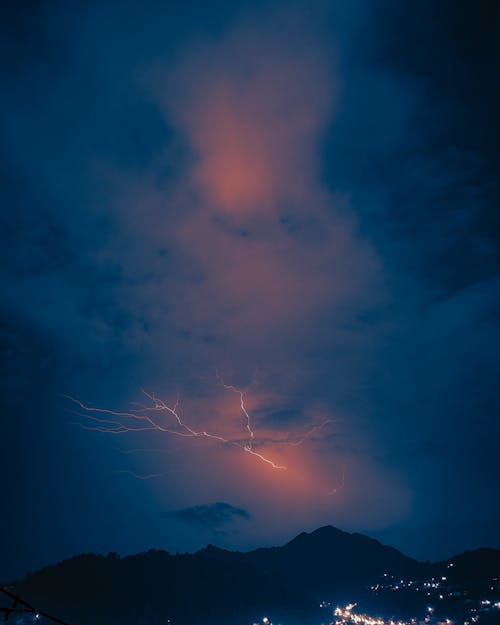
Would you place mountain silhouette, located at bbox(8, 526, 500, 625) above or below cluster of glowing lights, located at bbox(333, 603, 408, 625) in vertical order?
above

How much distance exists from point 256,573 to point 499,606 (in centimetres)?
6551

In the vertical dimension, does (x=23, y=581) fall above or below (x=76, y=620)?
above

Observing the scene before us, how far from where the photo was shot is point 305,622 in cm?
8281

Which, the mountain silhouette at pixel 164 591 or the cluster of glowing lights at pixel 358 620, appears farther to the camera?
the mountain silhouette at pixel 164 591

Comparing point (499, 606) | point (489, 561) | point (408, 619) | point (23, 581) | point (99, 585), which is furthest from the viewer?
point (489, 561)

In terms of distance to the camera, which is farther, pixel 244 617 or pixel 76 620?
pixel 244 617

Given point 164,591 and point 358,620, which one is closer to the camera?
point 358,620

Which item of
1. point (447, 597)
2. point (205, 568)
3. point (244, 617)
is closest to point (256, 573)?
point (205, 568)

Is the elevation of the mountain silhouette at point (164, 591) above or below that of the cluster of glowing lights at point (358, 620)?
above

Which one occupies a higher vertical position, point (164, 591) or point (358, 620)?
point (164, 591)

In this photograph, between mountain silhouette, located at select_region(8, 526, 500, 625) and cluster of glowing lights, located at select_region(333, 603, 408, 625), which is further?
mountain silhouette, located at select_region(8, 526, 500, 625)

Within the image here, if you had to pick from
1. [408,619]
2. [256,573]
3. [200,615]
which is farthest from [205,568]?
[408,619]

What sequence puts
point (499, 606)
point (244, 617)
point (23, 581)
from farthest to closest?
point (23, 581)
point (244, 617)
point (499, 606)

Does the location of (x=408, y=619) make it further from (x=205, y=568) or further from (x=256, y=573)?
(x=205, y=568)
